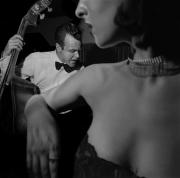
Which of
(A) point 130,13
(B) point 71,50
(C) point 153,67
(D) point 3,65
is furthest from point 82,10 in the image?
(D) point 3,65

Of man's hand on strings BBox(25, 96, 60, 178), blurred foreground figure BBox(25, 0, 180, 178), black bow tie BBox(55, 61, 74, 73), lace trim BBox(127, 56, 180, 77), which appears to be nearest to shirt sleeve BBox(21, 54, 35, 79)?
black bow tie BBox(55, 61, 74, 73)

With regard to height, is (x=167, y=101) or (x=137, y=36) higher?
(x=137, y=36)

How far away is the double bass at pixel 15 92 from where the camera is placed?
4.73ft

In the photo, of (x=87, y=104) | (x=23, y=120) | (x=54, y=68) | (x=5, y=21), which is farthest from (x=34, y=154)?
(x=5, y=21)

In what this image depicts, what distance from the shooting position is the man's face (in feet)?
4.67

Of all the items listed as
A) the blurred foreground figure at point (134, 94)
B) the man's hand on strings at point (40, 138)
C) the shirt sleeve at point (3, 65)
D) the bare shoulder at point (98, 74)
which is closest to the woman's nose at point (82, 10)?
the blurred foreground figure at point (134, 94)

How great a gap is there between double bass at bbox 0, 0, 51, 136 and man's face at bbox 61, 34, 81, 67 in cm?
15

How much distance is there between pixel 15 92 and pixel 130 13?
0.80 metres

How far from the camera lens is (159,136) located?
878 mm

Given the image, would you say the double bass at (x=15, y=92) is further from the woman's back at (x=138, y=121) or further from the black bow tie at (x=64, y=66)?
the woman's back at (x=138, y=121)

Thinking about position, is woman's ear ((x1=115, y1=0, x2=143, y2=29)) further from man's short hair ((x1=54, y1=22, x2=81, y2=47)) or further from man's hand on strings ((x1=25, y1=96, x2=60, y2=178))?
man's short hair ((x1=54, y1=22, x2=81, y2=47))

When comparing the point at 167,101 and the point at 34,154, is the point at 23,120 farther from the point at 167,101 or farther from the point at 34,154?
the point at 167,101

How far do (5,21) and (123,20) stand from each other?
99cm

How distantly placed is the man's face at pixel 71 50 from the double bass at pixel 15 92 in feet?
0.49
